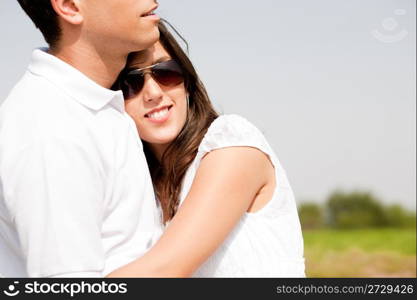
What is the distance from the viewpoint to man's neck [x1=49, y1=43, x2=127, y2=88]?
2682 mm

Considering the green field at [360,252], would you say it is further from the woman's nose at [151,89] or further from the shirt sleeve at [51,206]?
the shirt sleeve at [51,206]

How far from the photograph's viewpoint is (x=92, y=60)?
2699 mm

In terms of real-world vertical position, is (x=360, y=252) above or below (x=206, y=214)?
below

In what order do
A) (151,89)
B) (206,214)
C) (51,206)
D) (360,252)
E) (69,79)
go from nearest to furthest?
1. (51,206)
2. (206,214)
3. (69,79)
4. (151,89)
5. (360,252)

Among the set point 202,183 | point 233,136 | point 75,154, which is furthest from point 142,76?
point 75,154

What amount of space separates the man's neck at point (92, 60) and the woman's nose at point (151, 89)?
0.18 m

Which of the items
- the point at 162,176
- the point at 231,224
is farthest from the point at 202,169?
the point at 162,176

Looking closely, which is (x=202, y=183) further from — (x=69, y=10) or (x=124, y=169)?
(x=69, y=10)

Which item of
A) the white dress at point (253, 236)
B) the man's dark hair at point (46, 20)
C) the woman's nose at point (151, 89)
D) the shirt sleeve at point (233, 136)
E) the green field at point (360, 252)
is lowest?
the green field at point (360, 252)

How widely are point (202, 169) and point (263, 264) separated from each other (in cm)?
51

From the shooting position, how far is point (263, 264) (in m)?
2.62

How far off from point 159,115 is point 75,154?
2.78ft

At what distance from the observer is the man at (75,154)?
82.4 inches

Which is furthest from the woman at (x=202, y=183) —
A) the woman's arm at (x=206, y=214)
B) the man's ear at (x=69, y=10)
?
the man's ear at (x=69, y=10)
